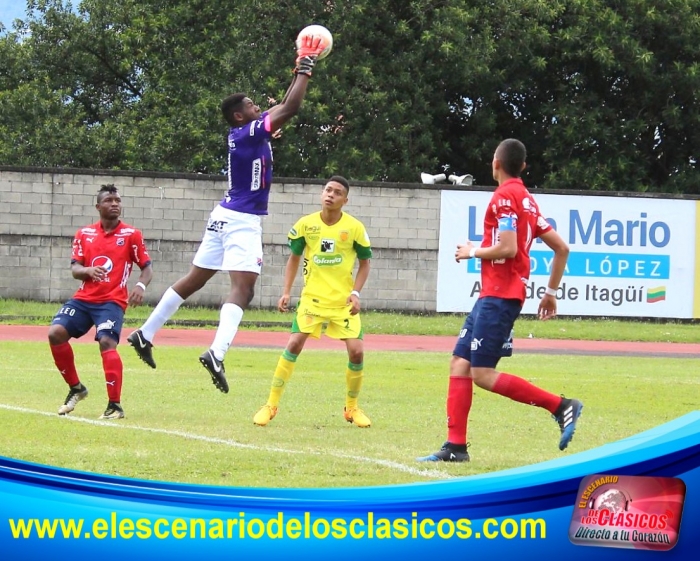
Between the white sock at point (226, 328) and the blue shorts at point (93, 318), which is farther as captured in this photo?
the blue shorts at point (93, 318)

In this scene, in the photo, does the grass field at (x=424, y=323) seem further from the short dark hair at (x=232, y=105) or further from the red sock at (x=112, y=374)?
the short dark hair at (x=232, y=105)

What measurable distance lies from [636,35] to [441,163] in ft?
20.5

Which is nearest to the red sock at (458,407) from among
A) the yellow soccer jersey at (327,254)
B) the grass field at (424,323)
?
the yellow soccer jersey at (327,254)

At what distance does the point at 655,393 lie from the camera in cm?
1338

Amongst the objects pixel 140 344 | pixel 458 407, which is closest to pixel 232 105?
pixel 140 344

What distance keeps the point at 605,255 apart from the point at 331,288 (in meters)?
18.0

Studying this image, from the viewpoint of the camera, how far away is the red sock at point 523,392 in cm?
741

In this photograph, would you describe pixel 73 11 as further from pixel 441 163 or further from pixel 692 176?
pixel 692 176

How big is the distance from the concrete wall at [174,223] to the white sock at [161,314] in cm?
1724

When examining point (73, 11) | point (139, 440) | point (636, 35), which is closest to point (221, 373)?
point (139, 440)

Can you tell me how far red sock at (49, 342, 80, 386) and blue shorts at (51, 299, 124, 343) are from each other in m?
0.17

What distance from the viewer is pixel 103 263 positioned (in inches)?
391

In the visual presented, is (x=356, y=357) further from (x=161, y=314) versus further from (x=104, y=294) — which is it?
(x=104, y=294)

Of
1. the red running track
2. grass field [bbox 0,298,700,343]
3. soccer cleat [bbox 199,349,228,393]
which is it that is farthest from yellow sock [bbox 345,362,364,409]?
grass field [bbox 0,298,700,343]
